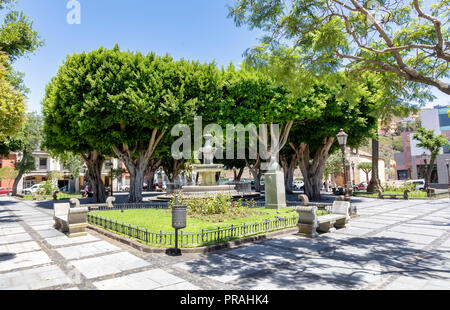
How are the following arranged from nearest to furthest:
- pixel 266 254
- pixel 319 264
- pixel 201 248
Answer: pixel 319 264, pixel 266 254, pixel 201 248

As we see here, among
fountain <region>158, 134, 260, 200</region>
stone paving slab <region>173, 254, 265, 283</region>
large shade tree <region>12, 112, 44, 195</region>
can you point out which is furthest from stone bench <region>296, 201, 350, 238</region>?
large shade tree <region>12, 112, 44, 195</region>

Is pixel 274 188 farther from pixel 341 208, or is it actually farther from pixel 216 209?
pixel 341 208

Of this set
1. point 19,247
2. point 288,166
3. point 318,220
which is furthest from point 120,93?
point 288,166

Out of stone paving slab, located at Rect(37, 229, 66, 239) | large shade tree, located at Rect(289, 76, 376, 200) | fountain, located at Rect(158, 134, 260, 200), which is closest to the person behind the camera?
stone paving slab, located at Rect(37, 229, 66, 239)

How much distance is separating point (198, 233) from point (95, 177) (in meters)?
21.5

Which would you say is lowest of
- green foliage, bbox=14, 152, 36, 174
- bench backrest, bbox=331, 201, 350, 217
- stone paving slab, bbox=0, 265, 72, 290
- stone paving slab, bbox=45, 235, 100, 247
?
stone paving slab, bbox=45, 235, 100, 247

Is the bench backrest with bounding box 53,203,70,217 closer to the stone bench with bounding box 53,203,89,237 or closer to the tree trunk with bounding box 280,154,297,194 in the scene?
the stone bench with bounding box 53,203,89,237

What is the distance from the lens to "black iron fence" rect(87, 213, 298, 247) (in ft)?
25.5

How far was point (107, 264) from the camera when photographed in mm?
6238

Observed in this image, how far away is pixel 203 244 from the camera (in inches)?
301

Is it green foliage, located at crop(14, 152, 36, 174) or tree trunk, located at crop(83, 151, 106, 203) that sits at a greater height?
green foliage, located at crop(14, 152, 36, 174)

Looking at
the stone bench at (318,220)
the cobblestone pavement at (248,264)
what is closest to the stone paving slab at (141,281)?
the cobblestone pavement at (248,264)

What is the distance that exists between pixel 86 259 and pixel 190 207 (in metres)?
6.98

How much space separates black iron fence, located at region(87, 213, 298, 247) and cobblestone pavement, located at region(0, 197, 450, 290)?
603 millimetres
